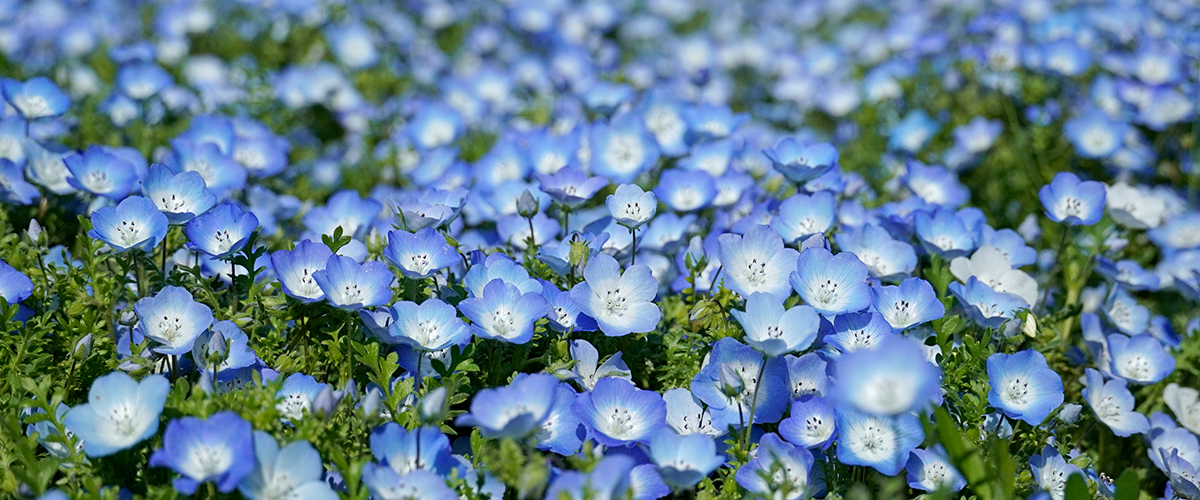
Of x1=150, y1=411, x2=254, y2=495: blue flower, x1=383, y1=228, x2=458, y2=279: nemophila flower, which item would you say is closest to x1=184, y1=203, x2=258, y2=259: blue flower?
x1=383, y1=228, x2=458, y2=279: nemophila flower

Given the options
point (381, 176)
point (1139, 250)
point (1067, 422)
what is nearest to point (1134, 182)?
point (1139, 250)

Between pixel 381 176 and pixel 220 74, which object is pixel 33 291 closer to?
pixel 381 176

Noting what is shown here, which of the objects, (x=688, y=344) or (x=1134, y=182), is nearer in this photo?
(x=688, y=344)

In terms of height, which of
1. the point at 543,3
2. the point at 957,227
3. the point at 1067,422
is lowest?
the point at 543,3

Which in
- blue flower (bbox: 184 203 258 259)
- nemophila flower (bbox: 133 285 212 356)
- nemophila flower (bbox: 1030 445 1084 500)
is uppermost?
→ blue flower (bbox: 184 203 258 259)

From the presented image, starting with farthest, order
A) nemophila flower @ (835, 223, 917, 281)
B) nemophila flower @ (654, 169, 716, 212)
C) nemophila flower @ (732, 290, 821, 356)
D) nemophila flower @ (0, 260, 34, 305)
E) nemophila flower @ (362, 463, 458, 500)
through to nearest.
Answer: nemophila flower @ (654, 169, 716, 212), nemophila flower @ (835, 223, 917, 281), nemophila flower @ (0, 260, 34, 305), nemophila flower @ (732, 290, 821, 356), nemophila flower @ (362, 463, 458, 500)

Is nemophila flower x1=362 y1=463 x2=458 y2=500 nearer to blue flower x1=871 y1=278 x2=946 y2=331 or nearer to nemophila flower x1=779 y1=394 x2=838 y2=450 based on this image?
nemophila flower x1=779 y1=394 x2=838 y2=450

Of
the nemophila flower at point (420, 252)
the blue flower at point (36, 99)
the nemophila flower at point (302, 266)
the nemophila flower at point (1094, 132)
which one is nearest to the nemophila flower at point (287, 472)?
the nemophila flower at point (302, 266)
